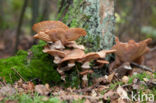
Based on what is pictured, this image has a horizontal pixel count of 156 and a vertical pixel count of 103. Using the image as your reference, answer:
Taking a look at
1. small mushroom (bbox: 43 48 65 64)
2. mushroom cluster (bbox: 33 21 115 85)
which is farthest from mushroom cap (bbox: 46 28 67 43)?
small mushroom (bbox: 43 48 65 64)

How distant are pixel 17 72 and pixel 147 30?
490 inches

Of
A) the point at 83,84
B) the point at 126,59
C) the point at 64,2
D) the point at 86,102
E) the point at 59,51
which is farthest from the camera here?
the point at 64,2

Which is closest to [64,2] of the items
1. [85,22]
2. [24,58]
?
[85,22]

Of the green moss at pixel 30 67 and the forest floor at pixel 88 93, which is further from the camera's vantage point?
the green moss at pixel 30 67

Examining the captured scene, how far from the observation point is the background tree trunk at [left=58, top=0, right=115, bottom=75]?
477 cm

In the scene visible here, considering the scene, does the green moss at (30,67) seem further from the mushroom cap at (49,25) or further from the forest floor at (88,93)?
the mushroom cap at (49,25)

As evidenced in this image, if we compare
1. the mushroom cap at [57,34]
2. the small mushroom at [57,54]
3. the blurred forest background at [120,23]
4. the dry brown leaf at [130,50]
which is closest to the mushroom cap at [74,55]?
the small mushroom at [57,54]

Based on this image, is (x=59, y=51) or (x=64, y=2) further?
(x=64, y=2)

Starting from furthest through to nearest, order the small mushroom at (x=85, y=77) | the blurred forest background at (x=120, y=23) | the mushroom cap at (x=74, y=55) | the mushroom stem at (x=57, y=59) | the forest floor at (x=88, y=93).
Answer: the blurred forest background at (x=120, y=23) → the small mushroom at (x=85, y=77) → the mushroom stem at (x=57, y=59) → the mushroom cap at (x=74, y=55) → the forest floor at (x=88, y=93)

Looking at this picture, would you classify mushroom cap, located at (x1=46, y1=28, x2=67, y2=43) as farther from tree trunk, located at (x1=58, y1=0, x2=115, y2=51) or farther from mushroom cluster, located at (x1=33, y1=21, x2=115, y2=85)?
tree trunk, located at (x1=58, y1=0, x2=115, y2=51)

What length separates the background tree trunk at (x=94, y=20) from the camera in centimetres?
477

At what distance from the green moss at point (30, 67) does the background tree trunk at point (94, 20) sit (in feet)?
3.66

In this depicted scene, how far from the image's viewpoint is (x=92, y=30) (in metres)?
4.78

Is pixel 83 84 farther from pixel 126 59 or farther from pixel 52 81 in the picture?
pixel 126 59
